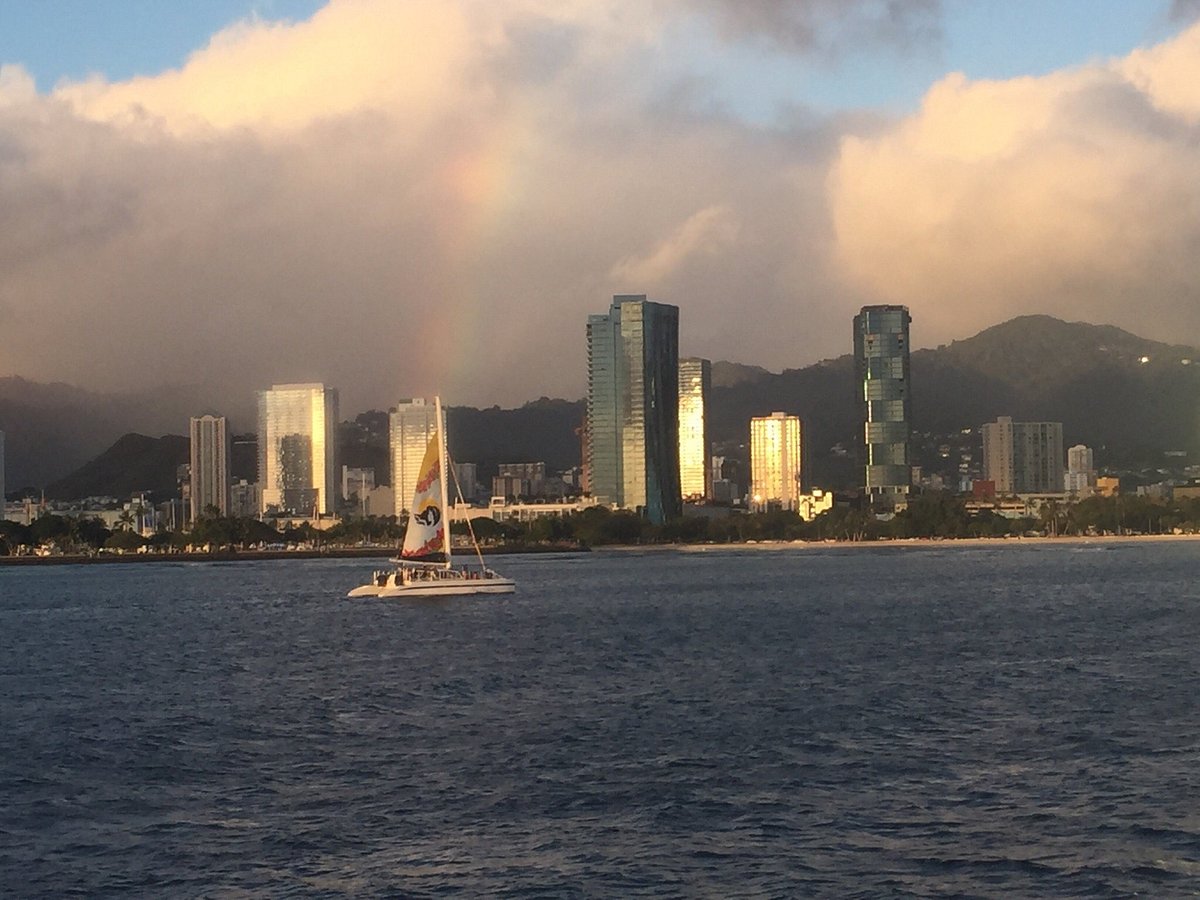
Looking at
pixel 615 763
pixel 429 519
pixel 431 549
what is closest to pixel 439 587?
pixel 431 549

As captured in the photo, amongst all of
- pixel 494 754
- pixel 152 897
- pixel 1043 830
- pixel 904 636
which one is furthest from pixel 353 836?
pixel 904 636

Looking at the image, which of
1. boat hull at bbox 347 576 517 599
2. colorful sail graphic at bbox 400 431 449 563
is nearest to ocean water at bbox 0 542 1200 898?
boat hull at bbox 347 576 517 599

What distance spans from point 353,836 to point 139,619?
83840 millimetres

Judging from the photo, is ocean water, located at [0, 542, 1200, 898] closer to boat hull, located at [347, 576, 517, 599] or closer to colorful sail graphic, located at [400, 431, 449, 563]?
boat hull, located at [347, 576, 517, 599]

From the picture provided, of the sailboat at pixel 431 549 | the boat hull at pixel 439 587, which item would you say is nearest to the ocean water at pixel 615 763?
the boat hull at pixel 439 587

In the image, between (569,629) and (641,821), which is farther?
(569,629)

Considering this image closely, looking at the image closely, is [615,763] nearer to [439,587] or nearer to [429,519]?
[439,587]

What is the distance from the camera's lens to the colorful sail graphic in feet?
393

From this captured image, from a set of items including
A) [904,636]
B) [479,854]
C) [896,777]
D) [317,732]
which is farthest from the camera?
[904,636]

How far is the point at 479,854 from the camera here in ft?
107

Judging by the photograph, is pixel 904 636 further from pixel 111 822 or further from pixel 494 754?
pixel 111 822

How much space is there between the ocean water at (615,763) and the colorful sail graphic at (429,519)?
102ft

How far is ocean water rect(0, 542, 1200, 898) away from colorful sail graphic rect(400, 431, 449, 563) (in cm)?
3106

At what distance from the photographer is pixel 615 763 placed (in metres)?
42.1
